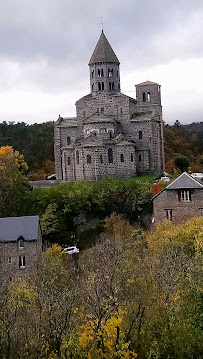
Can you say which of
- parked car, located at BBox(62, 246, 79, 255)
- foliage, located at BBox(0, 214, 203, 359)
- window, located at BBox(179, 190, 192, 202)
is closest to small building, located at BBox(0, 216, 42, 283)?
parked car, located at BBox(62, 246, 79, 255)

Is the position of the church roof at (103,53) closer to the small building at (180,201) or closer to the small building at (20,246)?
the small building at (180,201)

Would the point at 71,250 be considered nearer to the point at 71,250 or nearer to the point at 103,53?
the point at 71,250

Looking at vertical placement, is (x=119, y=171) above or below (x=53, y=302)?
above

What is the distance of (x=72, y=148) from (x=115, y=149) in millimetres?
6350

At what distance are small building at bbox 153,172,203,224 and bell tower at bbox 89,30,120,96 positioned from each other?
26090 mm

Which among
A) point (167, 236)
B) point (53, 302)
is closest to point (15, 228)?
point (167, 236)

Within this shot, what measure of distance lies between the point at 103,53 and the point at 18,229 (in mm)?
32091

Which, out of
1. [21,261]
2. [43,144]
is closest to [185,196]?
[21,261]

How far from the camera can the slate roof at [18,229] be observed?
40750 millimetres

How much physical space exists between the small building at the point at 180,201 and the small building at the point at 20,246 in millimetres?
9970

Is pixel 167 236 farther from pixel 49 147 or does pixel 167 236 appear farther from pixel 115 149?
pixel 49 147

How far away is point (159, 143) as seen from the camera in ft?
219

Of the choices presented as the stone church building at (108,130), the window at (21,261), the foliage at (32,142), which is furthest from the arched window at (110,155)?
the foliage at (32,142)

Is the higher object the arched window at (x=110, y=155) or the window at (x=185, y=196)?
the arched window at (x=110, y=155)
